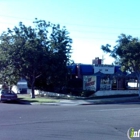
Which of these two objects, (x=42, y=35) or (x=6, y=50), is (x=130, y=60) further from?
(x=6, y=50)

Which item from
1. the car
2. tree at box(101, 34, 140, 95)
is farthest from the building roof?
the car

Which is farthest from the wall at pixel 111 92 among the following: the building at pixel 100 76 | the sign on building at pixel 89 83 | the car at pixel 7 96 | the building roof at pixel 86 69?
the car at pixel 7 96

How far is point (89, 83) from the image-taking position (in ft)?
128

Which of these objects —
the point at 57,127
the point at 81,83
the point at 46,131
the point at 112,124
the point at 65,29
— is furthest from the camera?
the point at 81,83

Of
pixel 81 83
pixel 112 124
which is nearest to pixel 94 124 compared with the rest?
pixel 112 124

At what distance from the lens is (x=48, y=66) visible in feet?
101

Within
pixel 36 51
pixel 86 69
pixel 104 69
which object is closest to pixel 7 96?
pixel 36 51

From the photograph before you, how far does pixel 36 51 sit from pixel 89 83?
36.7 feet

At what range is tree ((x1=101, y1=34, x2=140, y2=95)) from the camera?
30188 mm

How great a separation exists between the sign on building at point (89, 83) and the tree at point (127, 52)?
21.7 ft

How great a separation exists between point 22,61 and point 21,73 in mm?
2180

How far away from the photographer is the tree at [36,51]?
30.5m

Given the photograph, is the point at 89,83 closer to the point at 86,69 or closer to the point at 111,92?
the point at 86,69

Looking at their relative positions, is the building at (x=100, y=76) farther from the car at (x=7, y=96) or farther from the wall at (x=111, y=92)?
the car at (x=7, y=96)
